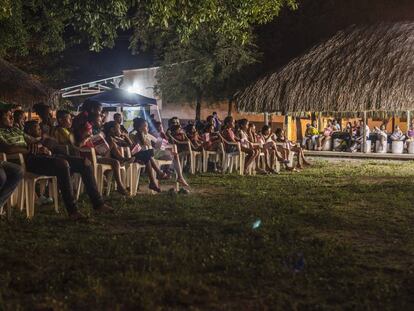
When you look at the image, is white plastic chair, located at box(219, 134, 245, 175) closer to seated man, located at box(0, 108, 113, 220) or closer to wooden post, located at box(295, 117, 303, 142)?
seated man, located at box(0, 108, 113, 220)

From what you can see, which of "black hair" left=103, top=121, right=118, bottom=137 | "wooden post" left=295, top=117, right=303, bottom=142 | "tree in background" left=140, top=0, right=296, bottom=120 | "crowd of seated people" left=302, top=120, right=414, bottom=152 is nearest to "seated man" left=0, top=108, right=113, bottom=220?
"black hair" left=103, top=121, right=118, bottom=137

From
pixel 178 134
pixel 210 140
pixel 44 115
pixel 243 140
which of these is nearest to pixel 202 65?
pixel 210 140

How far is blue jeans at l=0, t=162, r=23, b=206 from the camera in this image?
698 centimetres

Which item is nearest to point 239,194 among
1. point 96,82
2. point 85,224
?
point 85,224

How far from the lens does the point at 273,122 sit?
29.8 meters

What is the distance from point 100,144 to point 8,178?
8.66 feet

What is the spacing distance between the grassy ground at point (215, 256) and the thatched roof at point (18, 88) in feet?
34.7

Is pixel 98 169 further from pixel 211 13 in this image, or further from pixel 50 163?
pixel 211 13

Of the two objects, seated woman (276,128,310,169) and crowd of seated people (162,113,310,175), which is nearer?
crowd of seated people (162,113,310,175)

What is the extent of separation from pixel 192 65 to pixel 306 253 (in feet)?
65.8

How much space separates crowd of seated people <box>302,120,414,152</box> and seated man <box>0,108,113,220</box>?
49.4 feet

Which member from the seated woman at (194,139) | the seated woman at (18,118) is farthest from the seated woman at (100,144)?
the seated woman at (194,139)

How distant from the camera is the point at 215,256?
221 inches

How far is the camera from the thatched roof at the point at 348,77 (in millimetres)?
15219
